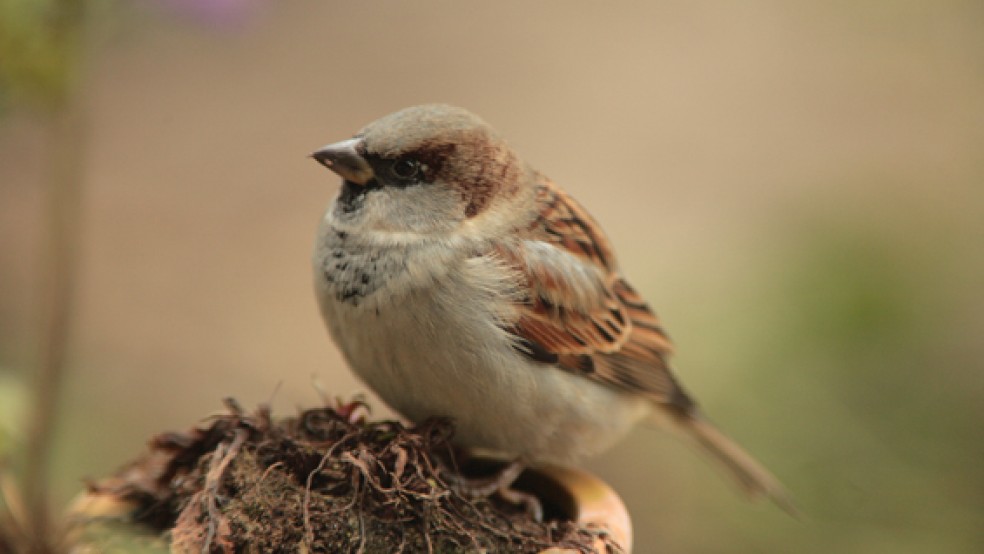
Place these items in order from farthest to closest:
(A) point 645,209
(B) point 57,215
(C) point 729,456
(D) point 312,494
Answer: (A) point 645,209 → (C) point 729,456 → (B) point 57,215 → (D) point 312,494

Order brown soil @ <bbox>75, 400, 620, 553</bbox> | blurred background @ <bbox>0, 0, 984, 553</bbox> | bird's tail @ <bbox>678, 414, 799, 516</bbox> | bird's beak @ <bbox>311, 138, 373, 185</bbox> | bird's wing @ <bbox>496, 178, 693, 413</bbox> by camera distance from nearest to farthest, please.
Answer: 1. brown soil @ <bbox>75, 400, 620, 553</bbox>
2. bird's beak @ <bbox>311, 138, 373, 185</bbox>
3. bird's wing @ <bbox>496, 178, 693, 413</bbox>
4. bird's tail @ <bbox>678, 414, 799, 516</bbox>
5. blurred background @ <bbox>0, 0, 984, 553</bbox>

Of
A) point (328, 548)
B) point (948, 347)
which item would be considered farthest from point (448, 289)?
point (948, 347)

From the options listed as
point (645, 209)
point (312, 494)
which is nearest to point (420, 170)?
point (312, 494)

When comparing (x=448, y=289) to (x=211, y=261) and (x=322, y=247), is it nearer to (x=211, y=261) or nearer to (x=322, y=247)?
(x=322, y=247)

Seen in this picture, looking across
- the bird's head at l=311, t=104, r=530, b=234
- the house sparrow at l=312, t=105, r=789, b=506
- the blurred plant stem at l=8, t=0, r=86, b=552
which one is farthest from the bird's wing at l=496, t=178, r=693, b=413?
the blurred plant stem at l=8, t=0, r=86, b=552

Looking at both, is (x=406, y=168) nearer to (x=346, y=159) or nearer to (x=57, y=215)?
(x=346, y=159)

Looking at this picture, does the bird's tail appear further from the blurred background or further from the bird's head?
the bird's head

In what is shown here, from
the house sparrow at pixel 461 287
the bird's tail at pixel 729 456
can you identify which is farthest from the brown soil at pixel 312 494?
the bird's tail at pixel 729 456
